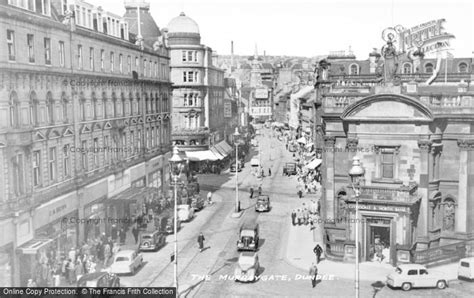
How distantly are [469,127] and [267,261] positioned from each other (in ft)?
51.8

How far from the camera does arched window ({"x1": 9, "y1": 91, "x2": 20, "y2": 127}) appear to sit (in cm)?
2877

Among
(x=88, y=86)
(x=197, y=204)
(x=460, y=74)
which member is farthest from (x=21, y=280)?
(x=460, y=74)

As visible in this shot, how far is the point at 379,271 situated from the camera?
36.2m

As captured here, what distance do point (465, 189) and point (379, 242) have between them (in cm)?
667

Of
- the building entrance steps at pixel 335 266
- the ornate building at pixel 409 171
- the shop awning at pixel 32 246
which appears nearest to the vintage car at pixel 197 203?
the building entrance steps at pixel 335 266

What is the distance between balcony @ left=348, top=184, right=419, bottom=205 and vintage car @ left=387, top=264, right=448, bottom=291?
571 cm

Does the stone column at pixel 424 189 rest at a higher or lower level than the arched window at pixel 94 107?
lower

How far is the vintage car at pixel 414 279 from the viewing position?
32281 millimetres

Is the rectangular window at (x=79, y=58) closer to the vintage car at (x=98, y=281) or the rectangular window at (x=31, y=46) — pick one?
the rectangular window at (x=31, y=46)

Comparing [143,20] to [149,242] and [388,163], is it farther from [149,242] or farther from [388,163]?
[388,163]

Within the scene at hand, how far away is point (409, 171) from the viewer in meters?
39.0

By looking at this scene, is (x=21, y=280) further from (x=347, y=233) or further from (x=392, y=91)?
(x=392, y=91)

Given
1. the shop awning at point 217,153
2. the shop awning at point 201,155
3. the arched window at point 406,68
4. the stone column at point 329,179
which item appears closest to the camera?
the stone column at point 329,179

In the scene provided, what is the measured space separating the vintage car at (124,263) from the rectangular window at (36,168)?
6.32m
